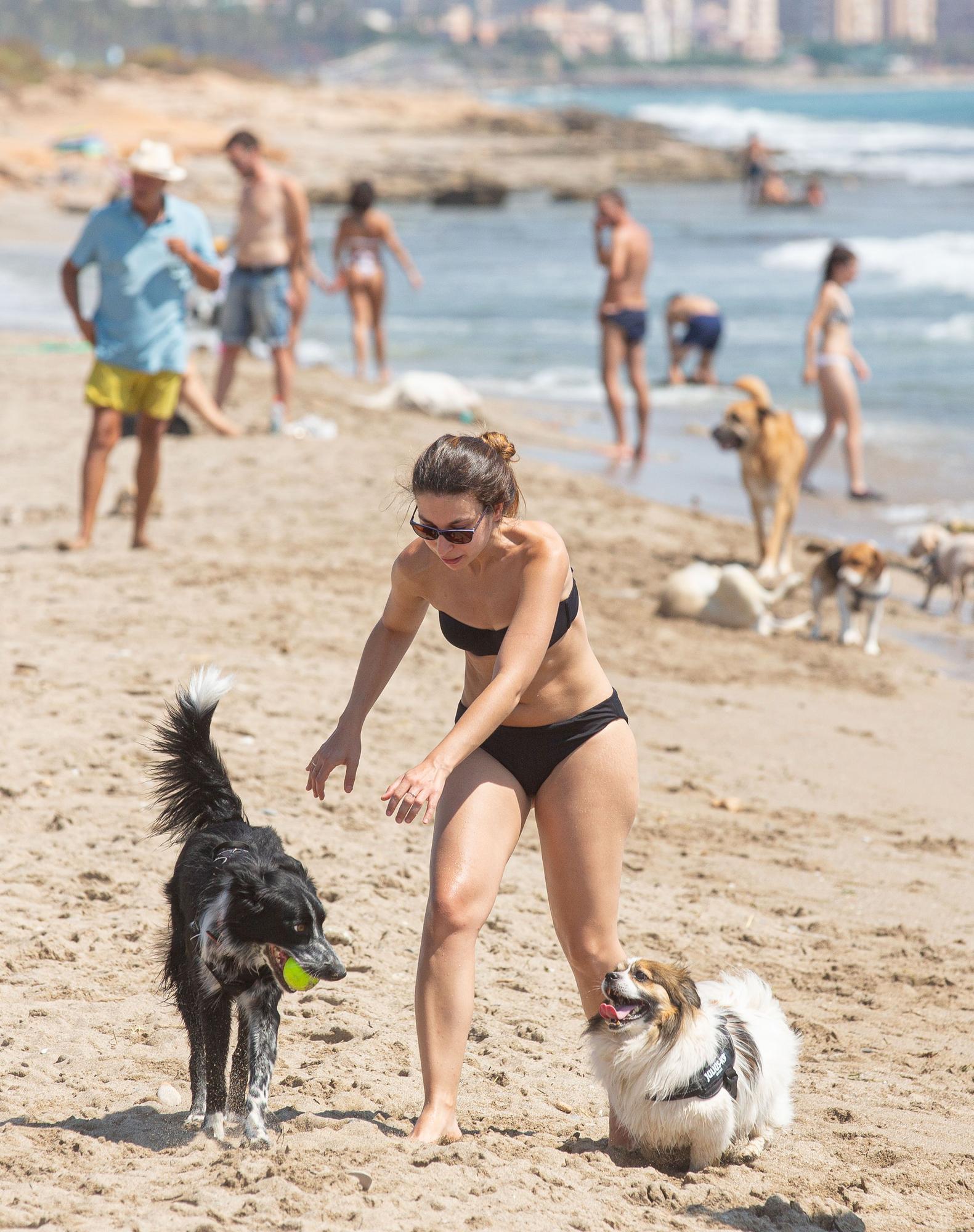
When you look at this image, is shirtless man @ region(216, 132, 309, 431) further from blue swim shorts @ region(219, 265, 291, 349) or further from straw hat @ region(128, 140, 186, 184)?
straw hat @ region(128, 140, 186, 184)

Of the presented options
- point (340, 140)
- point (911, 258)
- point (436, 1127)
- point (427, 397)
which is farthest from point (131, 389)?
point (340, 140)

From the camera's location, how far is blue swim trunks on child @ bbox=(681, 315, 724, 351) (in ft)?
50.1

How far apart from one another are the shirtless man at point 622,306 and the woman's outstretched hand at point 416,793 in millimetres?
9151

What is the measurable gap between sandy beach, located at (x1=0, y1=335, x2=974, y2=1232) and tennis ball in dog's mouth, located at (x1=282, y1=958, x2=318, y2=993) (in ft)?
1.31

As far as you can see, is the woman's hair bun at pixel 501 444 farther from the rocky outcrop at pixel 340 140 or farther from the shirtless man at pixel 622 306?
the rocky outcrop at pixel 340 140

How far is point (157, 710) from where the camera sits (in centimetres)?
604

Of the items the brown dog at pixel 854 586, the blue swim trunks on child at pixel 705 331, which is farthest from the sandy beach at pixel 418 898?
the blue swim trunks on child at pixel 705 331

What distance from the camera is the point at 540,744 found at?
3457 mm

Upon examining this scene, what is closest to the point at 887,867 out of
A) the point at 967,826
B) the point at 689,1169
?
the point at 967,826

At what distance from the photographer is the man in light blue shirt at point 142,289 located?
7477 mm

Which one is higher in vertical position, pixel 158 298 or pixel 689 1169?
pixel 158 298

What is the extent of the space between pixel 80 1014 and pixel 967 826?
3651 millimetres

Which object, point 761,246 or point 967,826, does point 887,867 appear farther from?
point 761,246

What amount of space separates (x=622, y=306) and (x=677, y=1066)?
931 centimetres
